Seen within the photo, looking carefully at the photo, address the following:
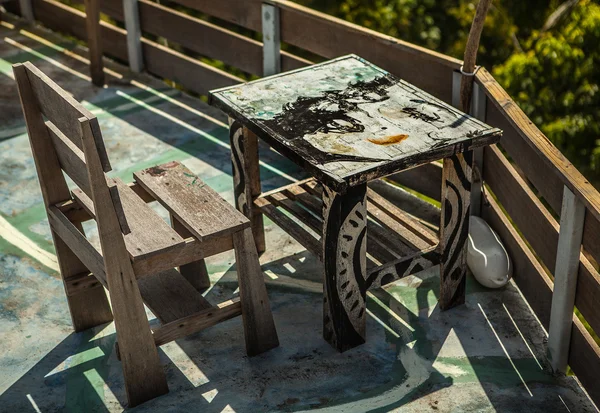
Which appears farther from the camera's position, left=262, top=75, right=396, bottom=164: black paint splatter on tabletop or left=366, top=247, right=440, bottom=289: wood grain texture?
left=366, top=247, right=440, bottom=289: wood grain texture

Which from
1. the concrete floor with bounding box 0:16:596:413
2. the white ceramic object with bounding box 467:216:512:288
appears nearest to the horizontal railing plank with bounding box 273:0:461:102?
the white ceramic object with bounding box 467:216:512:288

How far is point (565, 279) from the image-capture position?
3926mm

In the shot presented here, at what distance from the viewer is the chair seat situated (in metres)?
3.88

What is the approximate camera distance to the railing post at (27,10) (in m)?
8.84

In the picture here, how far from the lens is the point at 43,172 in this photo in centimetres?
412

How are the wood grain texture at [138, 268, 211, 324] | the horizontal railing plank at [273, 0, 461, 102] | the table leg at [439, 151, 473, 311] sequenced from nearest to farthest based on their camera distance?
the wood grain texture at [138, 268, 211, 324] → the table leg at [439, 151, 473, 311] → the horizontal railing plank at [273, 0, 461, 102]

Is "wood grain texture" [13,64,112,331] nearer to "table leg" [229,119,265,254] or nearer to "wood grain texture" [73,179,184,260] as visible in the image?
"wood grain texture" [73,179,184,260]

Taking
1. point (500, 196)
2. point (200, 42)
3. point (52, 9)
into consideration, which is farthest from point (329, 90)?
point (52, 9)

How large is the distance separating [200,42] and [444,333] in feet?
12.2

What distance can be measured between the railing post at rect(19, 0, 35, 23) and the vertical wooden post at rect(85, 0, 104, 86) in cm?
179

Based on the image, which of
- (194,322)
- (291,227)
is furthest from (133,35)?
(194,322)

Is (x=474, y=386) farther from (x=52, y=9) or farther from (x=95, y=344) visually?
(x=52, y=9)

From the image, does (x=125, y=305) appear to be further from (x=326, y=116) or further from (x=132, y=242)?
(x=326, y=116)

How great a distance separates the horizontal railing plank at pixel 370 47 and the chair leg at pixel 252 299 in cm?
181
